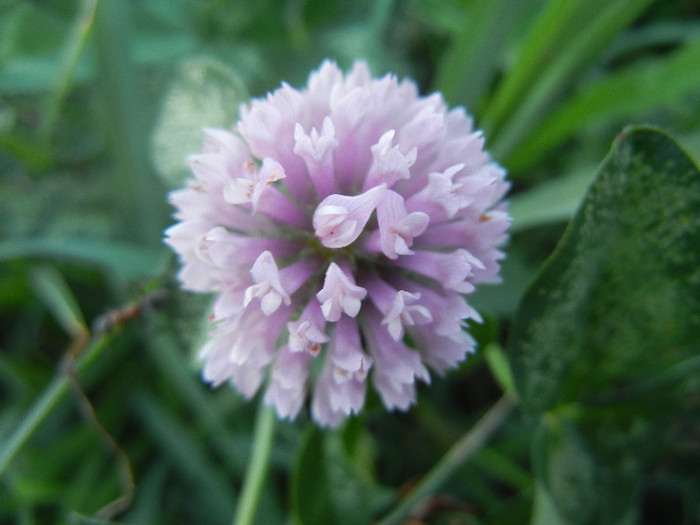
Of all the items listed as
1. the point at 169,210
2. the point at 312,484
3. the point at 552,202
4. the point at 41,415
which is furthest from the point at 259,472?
the point at 552,202

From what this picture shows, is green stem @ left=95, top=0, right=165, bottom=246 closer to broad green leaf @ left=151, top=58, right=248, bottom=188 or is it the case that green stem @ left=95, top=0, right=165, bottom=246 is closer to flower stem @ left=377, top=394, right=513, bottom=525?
broad green leaf @ left=151, top=58, right=248, bottom=188

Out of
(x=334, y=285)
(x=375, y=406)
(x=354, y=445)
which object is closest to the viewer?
(x=334, y=285)

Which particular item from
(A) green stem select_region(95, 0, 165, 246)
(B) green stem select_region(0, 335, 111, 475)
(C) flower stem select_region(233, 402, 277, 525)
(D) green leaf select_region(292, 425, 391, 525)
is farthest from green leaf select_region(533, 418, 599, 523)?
(A) green stem select_region(95, 0, 165, 246)

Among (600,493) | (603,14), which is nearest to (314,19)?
(603,14)

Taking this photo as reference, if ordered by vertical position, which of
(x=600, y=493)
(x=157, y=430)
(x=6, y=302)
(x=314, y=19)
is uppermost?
(x=314, y=19)

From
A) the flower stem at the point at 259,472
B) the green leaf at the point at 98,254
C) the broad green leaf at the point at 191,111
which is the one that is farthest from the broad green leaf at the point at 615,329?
the green leaf at the point at 98,254

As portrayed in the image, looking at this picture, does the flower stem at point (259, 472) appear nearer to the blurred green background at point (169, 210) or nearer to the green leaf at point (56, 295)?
the blurred green background at point (169, 210)

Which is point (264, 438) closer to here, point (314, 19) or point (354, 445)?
point (354, 445)
